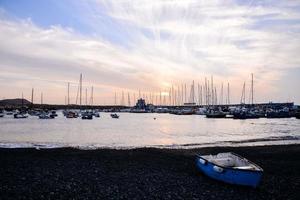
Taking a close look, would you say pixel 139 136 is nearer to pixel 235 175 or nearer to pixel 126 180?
pixel 126 180

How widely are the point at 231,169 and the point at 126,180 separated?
16.7 feet

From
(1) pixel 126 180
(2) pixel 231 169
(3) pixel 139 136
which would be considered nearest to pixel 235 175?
(2) pixel 231 169

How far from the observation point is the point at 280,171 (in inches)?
835

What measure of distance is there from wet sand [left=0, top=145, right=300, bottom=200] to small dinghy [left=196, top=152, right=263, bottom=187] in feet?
1.18

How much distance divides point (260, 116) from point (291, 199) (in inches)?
4756

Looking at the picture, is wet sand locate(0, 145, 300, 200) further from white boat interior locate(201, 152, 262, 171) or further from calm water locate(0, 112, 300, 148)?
calm water locate(0, 112, 300, 148)

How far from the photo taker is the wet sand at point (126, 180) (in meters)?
14.9

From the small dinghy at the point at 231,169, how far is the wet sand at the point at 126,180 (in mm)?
360

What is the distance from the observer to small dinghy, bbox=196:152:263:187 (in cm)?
1591

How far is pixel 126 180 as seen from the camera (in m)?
17.7

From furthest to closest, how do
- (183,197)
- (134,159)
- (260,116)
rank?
(260,116), (134,159), (183,197)

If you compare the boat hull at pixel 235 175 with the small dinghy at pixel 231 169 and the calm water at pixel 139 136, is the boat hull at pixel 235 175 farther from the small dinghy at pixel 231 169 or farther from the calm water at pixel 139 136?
the calm water at pixel 139 136

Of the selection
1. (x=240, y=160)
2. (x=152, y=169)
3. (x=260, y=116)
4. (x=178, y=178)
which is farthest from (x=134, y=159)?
(x=260, y=116)

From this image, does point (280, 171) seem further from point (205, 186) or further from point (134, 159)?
point (134, 159)
